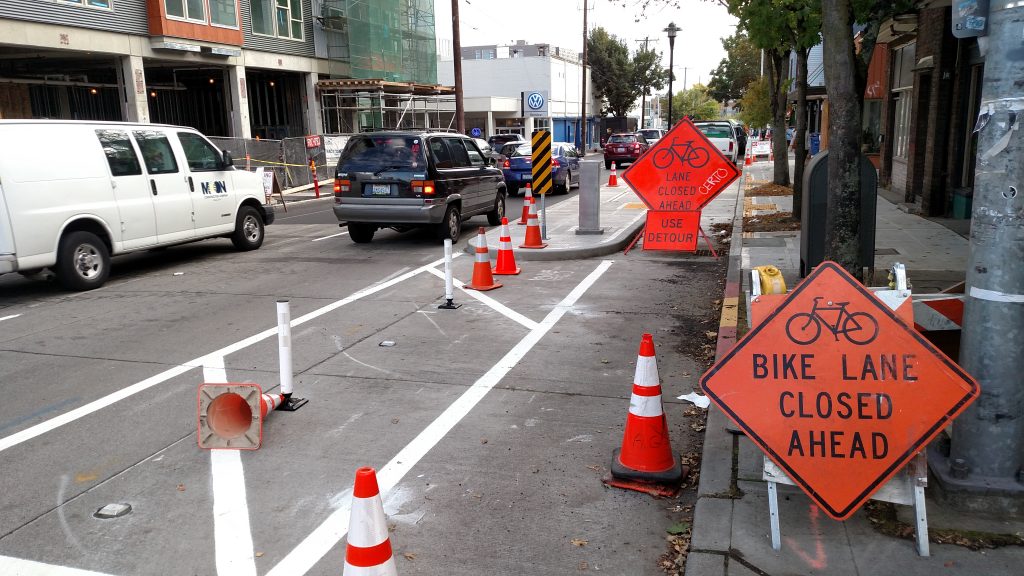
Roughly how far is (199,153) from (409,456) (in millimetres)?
9144

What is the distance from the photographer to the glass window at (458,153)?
46.5 feet

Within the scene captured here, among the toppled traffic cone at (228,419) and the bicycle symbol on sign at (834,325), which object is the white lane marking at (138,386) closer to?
the toppled traffic cone at (228,419)

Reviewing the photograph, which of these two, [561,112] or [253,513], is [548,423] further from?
[561,112]

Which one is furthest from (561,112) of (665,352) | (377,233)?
(665,352)

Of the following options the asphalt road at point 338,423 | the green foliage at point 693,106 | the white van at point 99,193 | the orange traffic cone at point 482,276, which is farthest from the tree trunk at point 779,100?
the green foliage at point 693,106

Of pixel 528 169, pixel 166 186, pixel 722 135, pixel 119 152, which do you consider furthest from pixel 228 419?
pixel 722 135

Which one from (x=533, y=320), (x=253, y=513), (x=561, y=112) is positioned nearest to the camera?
(x=253, y=513)

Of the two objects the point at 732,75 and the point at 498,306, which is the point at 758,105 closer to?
the point at 498,306

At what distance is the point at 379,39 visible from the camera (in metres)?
35.7

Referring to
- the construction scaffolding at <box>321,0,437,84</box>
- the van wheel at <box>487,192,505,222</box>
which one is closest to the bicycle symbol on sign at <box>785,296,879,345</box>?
the van wheel at <box>487,192,505,222</box>

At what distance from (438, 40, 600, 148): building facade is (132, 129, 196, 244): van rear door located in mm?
42251

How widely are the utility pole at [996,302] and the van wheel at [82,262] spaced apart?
10.2 meters

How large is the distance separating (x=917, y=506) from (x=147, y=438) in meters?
4.74

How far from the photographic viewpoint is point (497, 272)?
11102 mm
